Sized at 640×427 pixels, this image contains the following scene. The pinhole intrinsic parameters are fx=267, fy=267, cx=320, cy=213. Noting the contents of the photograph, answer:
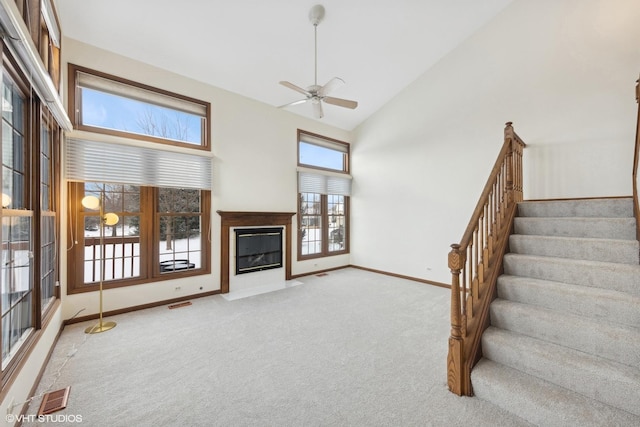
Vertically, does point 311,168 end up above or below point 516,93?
below

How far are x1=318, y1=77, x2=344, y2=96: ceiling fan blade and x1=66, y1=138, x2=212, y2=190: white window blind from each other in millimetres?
2229

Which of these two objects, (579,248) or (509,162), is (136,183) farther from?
(579,248)

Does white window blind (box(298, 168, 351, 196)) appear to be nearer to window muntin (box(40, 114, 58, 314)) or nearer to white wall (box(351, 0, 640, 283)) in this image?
white wall (box(351, 0, 640, 283))

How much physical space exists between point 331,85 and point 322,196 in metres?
3.42

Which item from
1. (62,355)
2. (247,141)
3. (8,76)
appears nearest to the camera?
(8,76)

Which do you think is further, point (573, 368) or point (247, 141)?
point (247, 141)

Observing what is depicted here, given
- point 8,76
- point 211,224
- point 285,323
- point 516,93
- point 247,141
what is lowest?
point 285,323

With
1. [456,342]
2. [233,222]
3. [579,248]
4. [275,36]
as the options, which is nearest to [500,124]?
[579,248]

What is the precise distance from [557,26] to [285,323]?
5.61m

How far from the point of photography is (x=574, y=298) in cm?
207

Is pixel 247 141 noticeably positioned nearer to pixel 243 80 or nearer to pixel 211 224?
pixel 243 80

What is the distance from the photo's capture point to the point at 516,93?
4191 millimetres

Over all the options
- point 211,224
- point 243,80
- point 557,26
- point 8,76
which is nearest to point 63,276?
point 211,224

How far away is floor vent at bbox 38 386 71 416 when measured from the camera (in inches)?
72.9
